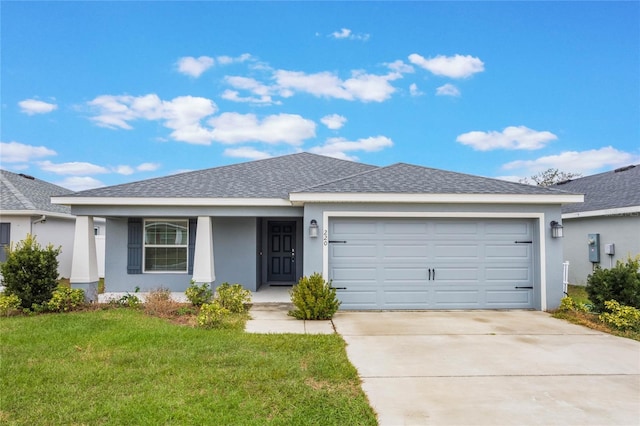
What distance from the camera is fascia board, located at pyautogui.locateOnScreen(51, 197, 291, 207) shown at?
9.68 meters

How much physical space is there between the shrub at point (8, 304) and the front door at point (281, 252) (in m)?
6.78

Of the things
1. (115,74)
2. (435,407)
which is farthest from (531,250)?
(115,74)

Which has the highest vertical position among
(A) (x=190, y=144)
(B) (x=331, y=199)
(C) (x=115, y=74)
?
(C) (x=115, y=74)

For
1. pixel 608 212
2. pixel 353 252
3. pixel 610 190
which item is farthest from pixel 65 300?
pixel 610 190

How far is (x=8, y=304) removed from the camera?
25.8 feet

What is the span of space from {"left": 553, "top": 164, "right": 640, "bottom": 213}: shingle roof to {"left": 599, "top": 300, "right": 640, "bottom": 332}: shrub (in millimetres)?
5683

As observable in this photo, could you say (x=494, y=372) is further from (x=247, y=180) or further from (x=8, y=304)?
(x=8, y=304)

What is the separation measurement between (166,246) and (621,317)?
11.0 metres

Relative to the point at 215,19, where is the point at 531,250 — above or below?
below

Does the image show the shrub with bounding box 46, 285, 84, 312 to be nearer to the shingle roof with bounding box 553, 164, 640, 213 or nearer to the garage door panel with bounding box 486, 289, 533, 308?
the garage door panel with bounding box 486, 289, 533, 308

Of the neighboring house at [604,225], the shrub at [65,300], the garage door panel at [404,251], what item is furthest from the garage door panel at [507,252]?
the shrub at [65,300]

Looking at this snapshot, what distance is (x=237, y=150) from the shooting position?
23609 mm

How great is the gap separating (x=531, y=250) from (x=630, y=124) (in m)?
13.1

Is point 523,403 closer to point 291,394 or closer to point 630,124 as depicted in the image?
point 291,394
